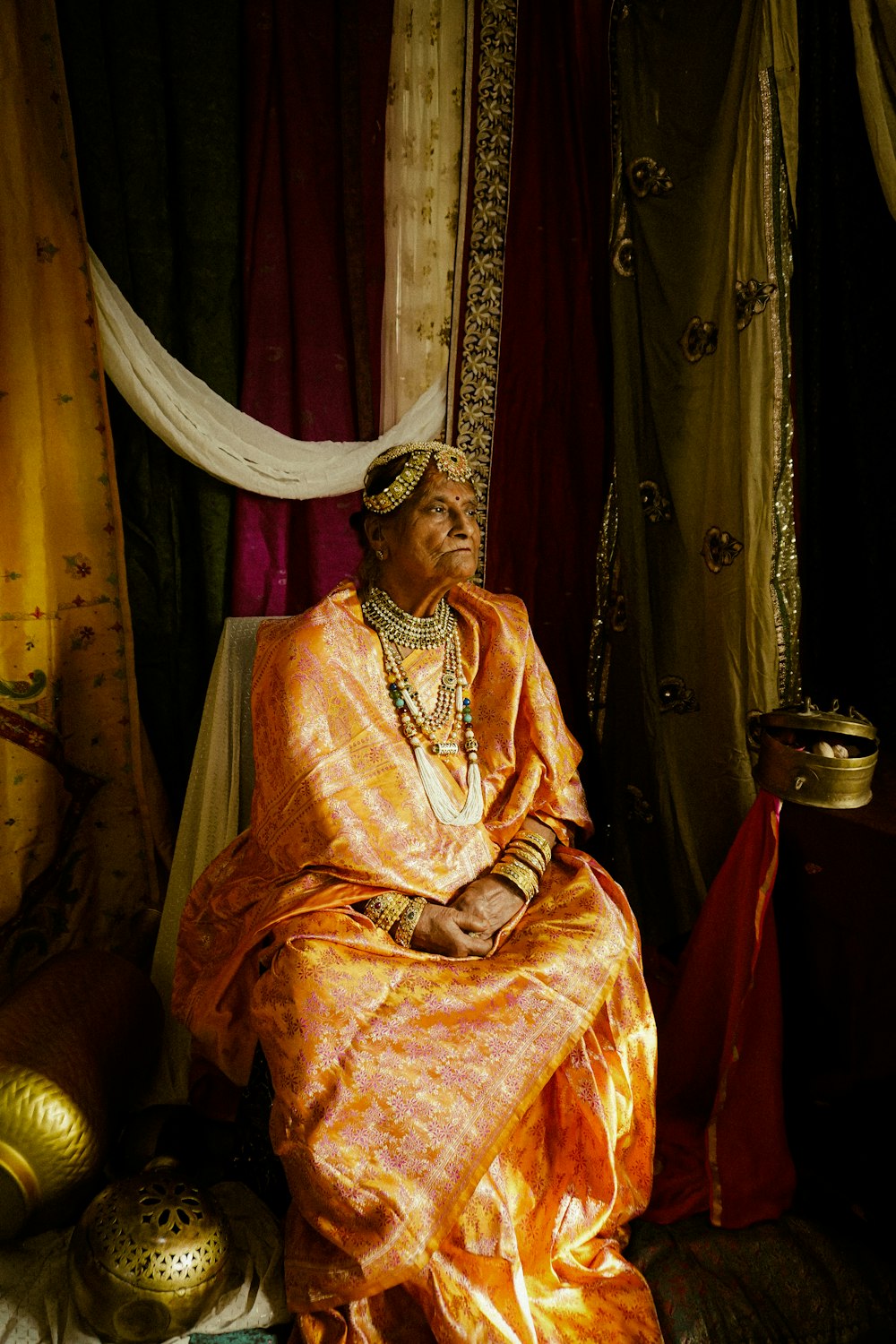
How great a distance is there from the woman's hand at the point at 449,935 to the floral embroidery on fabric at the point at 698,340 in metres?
1.74

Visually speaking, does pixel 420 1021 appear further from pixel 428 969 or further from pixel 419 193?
pixel 419 193

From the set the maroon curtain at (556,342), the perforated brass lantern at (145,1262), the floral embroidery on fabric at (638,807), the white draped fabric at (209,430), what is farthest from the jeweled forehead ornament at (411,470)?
the perforated brass lantern at (145,1262)

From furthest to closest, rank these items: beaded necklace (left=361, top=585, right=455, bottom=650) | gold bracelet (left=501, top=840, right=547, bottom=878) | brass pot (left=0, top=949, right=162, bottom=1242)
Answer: beaded necklace (left=361, top=585, right=455, bottom=650), gold bracelet (left=501, top=840, right=547, bottom=878), brass pot (left=0, top=949, right=162, bottom=1242)

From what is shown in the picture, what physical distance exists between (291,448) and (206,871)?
1247mm

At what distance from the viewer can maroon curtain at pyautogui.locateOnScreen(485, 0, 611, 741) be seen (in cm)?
263

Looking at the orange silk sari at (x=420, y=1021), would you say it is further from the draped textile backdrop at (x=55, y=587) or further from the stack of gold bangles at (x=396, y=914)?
the draped textile backdrop at (x=55, y=587)

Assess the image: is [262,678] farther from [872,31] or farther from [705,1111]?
[872,31]

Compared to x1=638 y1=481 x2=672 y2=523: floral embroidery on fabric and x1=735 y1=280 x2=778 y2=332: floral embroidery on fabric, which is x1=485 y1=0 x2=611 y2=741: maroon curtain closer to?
x1=638 y1=481 x2=672 y2=523: floral embroidery on fabric

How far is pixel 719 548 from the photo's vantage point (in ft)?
7.88

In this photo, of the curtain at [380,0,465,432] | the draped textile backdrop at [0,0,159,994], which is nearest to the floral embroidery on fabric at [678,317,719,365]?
the curtain at [380,0,465,432]

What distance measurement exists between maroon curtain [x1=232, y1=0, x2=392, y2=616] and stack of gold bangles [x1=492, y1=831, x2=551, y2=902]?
1.08 metres

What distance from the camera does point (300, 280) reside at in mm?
2486

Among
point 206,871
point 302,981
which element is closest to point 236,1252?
point 302,981

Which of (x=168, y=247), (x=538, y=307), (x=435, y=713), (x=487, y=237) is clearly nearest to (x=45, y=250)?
(x=168, y=247)
